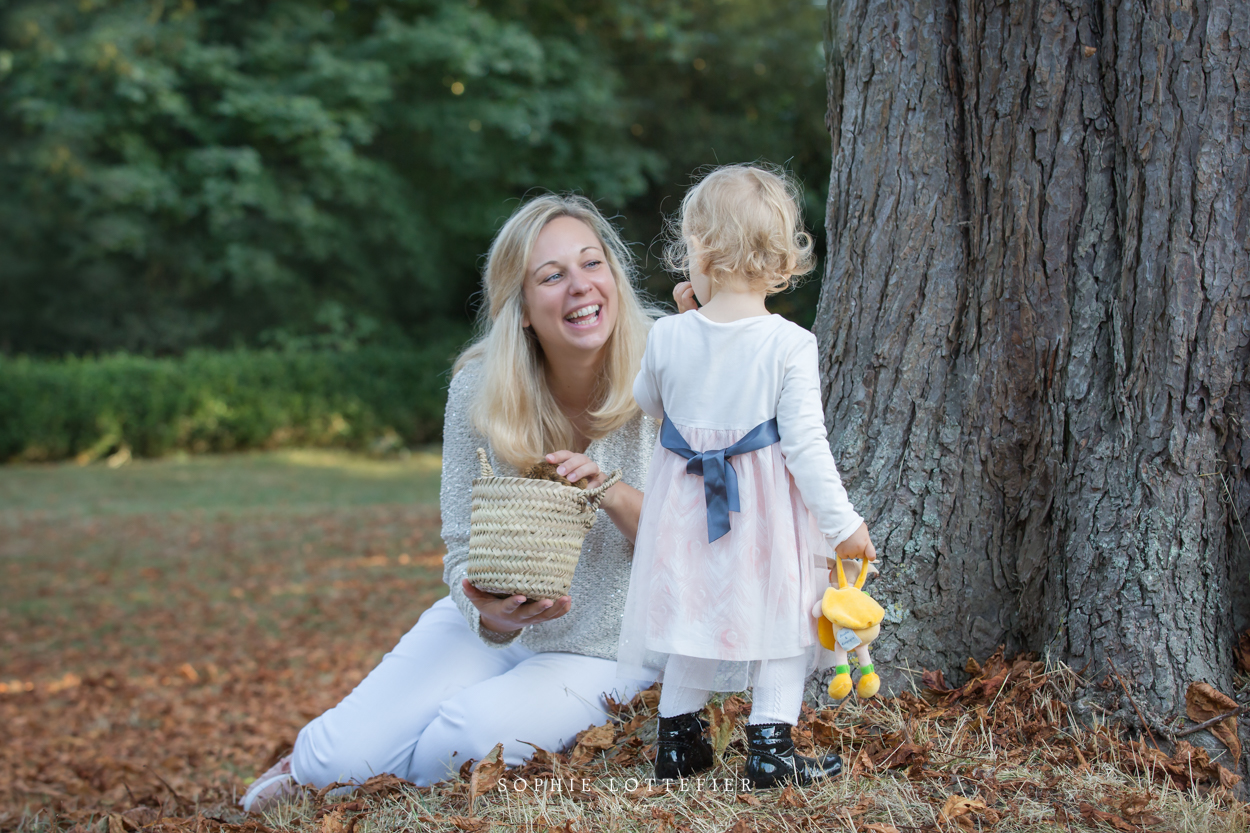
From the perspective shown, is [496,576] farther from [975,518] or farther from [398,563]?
[398,563]

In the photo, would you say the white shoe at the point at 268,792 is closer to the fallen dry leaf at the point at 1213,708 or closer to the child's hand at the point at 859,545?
the child's hand at the point at 859,545

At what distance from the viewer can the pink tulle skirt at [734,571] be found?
2275 mm

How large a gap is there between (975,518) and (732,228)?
3.57ft

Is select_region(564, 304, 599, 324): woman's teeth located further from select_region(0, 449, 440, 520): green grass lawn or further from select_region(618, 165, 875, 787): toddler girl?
select_region(0, 449, 440, 520): green grass lawn

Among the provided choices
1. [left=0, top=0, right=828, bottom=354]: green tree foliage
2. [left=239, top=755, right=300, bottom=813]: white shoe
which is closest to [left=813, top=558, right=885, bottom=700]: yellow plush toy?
[left=239, top=755, right=300, bottom=813]: white shoe

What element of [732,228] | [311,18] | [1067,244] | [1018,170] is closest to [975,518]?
[1067,244]

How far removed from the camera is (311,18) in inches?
667


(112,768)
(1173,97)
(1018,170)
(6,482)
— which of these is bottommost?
(6,482)

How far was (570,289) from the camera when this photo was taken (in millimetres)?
2971

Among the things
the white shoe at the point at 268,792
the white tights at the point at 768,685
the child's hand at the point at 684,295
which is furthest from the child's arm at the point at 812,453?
the white shoe at the point at 268,792

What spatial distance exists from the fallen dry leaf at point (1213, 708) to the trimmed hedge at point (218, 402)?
41.2 feet

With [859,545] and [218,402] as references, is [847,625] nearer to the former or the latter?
[859,545]

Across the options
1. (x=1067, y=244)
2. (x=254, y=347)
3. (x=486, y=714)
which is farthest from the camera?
(x=254, y=347)

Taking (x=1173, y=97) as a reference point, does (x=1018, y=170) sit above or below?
below
